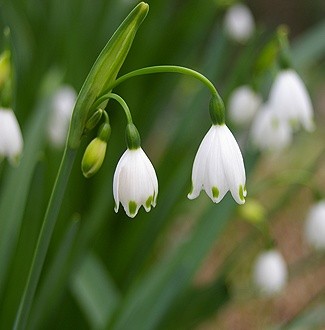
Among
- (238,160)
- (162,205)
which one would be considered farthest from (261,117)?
(238,160)

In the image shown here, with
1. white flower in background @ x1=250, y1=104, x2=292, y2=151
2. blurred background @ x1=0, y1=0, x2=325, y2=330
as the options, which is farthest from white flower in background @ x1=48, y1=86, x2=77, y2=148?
white flower in background @ x1=250, y1=104, x2=292, y2=151

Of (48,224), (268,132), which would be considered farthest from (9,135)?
(268,132)

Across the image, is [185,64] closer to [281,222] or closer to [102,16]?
[102,16]

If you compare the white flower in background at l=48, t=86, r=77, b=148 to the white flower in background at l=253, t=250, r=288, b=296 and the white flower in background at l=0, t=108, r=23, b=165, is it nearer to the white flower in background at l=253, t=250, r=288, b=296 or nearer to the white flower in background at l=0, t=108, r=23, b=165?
the white flower in background at l=253, t=250, r=288, b=296

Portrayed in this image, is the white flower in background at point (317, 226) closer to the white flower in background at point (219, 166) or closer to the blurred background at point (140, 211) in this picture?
the blurred background at point (140, 211)

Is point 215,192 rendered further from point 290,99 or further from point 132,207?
point 290,99

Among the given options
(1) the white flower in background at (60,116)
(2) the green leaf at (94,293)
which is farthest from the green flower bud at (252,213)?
(1) the white flower in background at (60,116)
